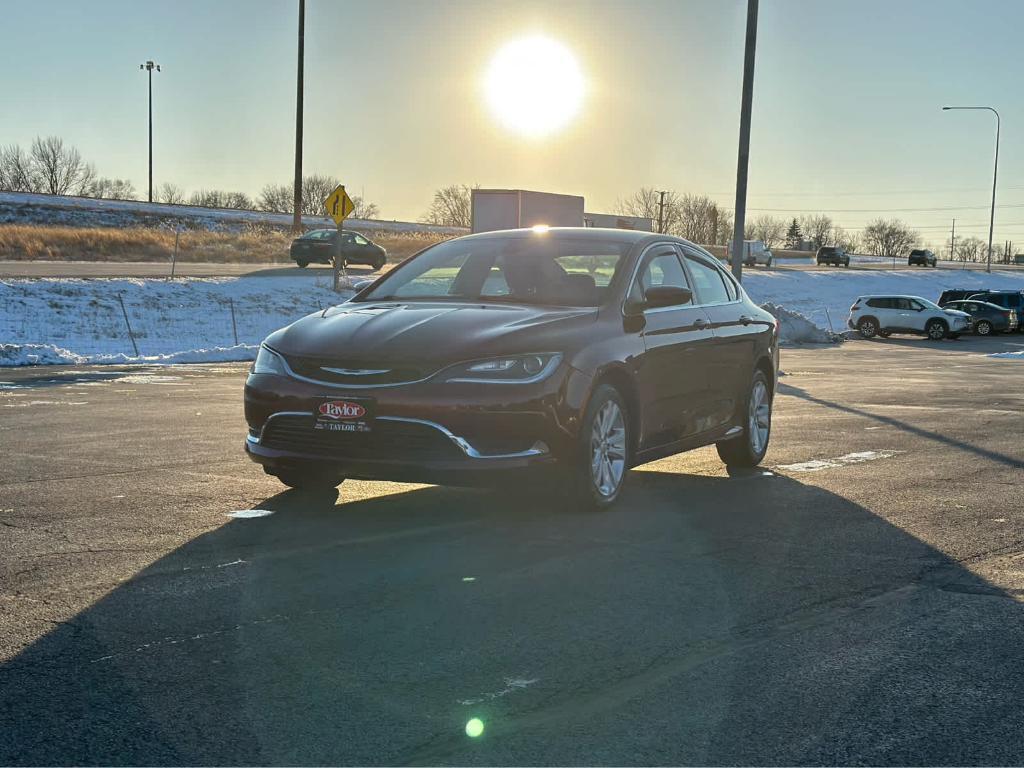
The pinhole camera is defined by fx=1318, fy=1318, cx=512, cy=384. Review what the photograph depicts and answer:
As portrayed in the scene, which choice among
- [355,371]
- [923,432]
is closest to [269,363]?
[355,371]

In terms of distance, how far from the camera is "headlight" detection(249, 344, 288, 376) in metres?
7.46

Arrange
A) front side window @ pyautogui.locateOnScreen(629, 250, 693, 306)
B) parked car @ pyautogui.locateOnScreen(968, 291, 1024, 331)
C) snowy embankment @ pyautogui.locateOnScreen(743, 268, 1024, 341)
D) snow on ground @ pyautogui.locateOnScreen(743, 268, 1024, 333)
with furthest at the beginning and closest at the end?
1. snow on ground @ pyautogui.locateOnScreen(743, 268, 1024, 333)
2. snowy embankment @ pyautogui.locateOnScreen(743, 268, 1024, 341)
3. parked car @ pyautogui.locateOnScreen(968, 291, 1024, 331)
4. front side window @ pyautogui.locateOnScreen(629, 250, 693, 306)

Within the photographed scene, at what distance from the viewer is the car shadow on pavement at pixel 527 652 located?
3.88 meters

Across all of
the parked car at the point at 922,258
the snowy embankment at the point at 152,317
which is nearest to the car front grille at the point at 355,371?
the snowy embankment at the point at 152,317

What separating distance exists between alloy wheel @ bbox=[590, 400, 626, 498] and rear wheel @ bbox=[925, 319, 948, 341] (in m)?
38.1

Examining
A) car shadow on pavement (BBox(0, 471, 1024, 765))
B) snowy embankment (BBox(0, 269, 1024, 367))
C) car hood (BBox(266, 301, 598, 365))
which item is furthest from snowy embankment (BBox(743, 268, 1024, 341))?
car shadow on pavement (BBox(0, 471, 1024, 765))

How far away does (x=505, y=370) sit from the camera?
23.5ft

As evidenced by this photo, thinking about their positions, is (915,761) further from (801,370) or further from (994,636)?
(801,370)

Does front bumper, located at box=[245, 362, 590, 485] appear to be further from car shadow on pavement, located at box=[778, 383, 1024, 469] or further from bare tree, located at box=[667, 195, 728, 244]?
bare tree, located at box=[667, 195, 728, 244]

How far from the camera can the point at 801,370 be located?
25.2 m

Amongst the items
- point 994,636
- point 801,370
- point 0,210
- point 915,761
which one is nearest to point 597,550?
point 994,636

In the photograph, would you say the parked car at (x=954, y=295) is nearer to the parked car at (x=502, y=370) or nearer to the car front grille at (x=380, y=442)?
the parked car at (x=502, y=370)

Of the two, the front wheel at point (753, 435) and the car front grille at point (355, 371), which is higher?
the car front grille at point (355, 371)

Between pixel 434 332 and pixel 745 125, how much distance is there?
18.0 metres
